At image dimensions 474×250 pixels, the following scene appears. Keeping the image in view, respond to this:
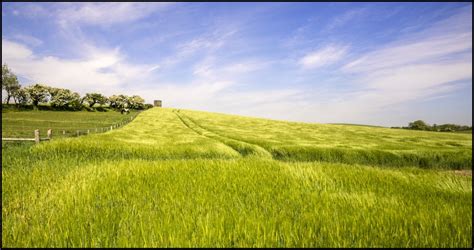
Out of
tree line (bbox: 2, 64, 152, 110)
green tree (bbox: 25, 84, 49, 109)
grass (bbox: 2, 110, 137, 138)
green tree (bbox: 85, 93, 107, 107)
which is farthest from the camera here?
green tree (bbox: 85, 93, 107, 107)

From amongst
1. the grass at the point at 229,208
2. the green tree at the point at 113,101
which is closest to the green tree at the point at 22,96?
the green tree at the point at 113,101

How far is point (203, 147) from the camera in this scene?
19.8 m

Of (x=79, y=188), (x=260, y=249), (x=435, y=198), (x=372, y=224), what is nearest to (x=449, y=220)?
(x=372, y=224)

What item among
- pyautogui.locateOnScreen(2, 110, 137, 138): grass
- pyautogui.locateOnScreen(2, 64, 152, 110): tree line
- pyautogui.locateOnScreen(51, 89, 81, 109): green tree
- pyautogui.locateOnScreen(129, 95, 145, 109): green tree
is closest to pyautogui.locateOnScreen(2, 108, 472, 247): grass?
pyautogui.locateOnScreen(2, 110, 137, 138): grass

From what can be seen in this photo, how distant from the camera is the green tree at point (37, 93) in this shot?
10344cm

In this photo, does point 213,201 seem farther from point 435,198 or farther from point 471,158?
point 471,158

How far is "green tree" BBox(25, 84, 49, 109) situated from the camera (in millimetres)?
103438

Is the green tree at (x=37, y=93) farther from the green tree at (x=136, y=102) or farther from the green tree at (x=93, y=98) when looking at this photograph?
the green tree at (x=136, y=102)

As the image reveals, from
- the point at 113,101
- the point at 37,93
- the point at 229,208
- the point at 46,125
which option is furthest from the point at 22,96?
the point at 229,208

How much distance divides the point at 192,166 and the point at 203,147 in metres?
12.0

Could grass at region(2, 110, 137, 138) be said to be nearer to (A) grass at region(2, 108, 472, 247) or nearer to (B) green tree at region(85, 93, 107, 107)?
(A) grass at region(2, 108, 472, 247)

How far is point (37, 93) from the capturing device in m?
104

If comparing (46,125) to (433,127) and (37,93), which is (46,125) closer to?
(37,93)

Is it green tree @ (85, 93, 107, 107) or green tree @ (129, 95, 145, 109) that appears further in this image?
green tree @ (129, 95, 145, 109)
